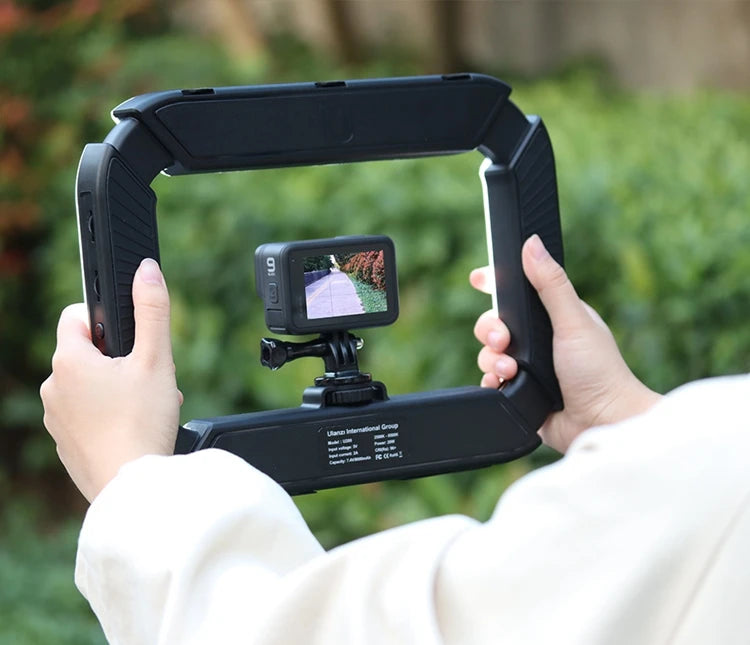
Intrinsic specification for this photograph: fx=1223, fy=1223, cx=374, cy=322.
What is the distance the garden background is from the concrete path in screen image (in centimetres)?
162

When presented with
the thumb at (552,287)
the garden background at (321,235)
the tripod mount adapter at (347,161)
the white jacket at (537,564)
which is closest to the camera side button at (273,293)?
the tripod mount adapter at (347,161)

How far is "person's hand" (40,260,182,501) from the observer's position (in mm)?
1196

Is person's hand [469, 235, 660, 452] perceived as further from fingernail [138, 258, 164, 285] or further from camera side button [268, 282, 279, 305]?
fingernail [138, 258, 164, 285]

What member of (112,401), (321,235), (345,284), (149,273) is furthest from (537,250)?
(321,235)

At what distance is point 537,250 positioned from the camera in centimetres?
159

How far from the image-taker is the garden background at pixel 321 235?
3.03 meters

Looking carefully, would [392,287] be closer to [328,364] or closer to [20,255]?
[328,364]

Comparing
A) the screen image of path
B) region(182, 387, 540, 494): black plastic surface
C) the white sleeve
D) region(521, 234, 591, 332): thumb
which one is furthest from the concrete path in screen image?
the white sleeve

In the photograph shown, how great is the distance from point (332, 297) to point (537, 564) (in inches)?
25.9

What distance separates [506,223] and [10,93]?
413cm

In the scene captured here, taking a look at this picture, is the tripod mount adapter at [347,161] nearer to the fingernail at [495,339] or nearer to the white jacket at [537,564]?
the fingernail at [495,339]

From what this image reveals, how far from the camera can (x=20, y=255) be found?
5.21 meters

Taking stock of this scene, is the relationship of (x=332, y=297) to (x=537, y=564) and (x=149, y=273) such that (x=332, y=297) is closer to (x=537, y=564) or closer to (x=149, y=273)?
(x=149, y=273)

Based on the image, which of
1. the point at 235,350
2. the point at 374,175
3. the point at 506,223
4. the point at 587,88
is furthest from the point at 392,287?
the point at 587,88
